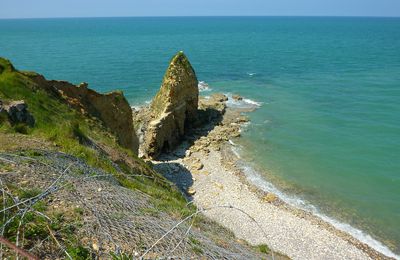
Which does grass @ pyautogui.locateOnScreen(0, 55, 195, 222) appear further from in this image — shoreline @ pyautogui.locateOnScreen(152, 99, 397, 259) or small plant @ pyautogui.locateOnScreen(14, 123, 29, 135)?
shoreline @ pyautogui.locateOnScreen(152, 99, 397, 259)

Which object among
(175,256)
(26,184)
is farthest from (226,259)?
(26,184)

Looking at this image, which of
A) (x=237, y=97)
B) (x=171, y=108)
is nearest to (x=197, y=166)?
(x=171, y=108)

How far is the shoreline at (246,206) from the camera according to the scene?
993 inches

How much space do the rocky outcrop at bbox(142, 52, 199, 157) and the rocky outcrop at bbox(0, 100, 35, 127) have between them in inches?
846

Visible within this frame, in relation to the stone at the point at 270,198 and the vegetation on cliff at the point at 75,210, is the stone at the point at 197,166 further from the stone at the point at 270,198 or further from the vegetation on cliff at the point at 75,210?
the vegetation on cliff at the point at 75,210

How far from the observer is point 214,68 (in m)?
90.2

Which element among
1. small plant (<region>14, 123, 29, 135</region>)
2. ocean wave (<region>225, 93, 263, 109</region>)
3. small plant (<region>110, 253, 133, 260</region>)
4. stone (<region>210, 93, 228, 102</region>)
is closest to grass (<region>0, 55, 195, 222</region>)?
small plant (<region>14, 123, 29, 135</region>)

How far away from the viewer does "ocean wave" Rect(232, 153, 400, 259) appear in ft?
84.0

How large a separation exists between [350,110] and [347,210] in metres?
29.4

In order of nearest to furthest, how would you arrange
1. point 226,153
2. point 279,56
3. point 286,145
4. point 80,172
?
point 80,172, point 226,153, point 286,145, point 279,56

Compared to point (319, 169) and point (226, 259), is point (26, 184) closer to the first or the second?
point (226, 259)

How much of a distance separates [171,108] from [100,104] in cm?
1393

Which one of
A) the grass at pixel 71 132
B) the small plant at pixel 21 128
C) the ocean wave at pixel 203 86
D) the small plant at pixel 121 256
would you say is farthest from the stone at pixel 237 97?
the small plant at pixel 121 256

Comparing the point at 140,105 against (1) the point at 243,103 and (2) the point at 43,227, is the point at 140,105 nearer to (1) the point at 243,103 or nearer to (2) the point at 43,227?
(1) the point at 243,103
